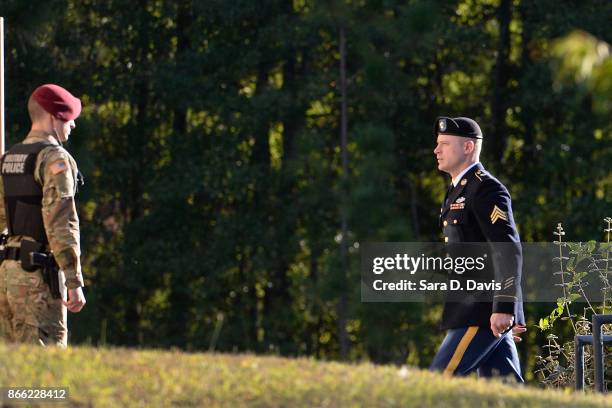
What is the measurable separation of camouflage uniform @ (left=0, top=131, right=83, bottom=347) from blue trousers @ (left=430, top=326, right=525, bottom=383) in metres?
2.20

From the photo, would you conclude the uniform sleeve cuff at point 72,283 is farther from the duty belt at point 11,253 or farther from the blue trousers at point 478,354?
the blue trousers at point 478,354

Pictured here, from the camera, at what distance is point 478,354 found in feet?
25.5

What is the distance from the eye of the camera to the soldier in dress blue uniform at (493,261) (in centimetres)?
767

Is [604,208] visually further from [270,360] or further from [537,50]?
[270,360]

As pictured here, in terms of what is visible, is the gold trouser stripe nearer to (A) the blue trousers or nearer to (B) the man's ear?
(A) the blue trousers

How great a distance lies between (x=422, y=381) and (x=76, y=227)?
7.27ft

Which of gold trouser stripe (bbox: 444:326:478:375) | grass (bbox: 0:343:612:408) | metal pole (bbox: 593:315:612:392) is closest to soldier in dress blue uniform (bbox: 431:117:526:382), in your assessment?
gold trouser stripe (bbox: 444:326:478:375)

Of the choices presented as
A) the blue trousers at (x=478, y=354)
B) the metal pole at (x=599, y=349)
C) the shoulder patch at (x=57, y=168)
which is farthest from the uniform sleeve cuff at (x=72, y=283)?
the metal pole at (x=599, y=349)

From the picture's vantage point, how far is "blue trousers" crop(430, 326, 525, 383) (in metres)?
7.80

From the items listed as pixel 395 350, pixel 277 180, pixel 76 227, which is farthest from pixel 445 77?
pixel 76 227

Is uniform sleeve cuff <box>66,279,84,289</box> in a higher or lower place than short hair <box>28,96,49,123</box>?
lower

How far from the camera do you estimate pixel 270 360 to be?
23.5ft

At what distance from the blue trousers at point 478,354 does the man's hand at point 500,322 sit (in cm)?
14

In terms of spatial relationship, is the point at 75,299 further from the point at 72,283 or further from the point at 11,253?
the point at 11,253
